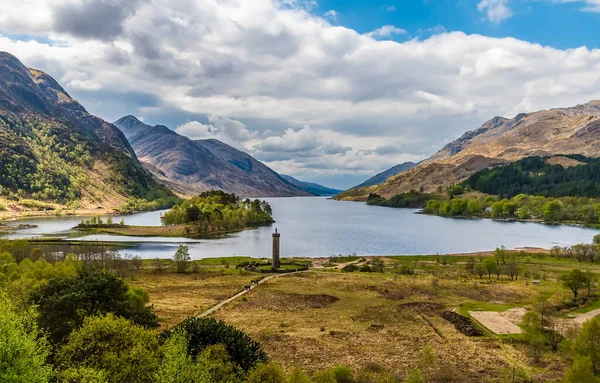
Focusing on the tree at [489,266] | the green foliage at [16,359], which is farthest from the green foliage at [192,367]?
the tree at [489,266]

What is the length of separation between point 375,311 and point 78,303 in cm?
3710

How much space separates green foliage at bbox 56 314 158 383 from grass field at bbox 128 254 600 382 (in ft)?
40.9

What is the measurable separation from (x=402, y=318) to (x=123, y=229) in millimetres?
155095

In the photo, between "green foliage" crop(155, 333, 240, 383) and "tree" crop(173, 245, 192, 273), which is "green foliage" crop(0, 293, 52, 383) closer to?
"green foliage" crop(155, 333, 240, 383)

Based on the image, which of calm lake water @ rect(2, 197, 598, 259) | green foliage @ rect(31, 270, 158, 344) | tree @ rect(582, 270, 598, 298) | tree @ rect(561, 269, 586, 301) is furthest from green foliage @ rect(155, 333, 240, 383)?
calm lake water @ rect(2, 197, 598, 259)

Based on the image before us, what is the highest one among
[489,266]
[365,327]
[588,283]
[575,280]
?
[575,280]

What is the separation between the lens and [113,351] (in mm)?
27328

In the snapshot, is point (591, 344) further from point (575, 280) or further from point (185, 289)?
point (185, 289)

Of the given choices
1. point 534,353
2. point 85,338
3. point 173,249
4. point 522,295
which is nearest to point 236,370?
point 85,338

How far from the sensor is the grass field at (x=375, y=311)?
40.6 m

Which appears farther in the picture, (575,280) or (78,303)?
(575,280)

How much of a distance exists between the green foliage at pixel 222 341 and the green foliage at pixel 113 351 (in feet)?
8.36

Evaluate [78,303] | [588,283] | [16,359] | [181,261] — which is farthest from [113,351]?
[181,261]

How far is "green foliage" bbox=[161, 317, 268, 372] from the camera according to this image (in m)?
30.7
